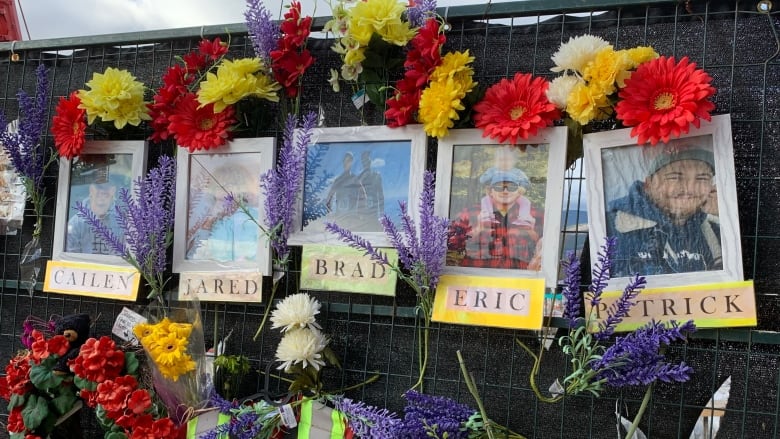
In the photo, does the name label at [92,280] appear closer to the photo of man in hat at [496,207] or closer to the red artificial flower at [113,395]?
the red artificial flower at [113,395]

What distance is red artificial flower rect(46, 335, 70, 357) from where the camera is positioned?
1.28 metres

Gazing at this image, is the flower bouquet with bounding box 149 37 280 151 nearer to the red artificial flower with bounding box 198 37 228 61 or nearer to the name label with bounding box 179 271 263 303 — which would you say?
the red artificial flower with bounding box 198 37 228 61

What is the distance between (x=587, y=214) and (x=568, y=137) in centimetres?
13

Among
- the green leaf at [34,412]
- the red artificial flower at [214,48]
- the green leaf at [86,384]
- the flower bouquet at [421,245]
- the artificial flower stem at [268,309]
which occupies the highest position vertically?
the red artificial flower at [214,48]

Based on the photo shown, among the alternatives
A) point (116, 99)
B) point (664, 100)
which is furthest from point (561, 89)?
point (116, 99)

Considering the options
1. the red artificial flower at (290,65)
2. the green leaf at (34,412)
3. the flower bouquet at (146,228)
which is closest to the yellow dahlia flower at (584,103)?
the red artificial flower at (290,65)

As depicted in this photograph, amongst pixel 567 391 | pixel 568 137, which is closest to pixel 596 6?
pixel 568 137

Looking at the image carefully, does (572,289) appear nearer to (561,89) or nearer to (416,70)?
(561,89)

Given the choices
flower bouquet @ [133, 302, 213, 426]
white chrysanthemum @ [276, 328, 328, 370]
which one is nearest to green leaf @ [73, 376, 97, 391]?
flower bouquet @ [133, 302, 213, 426]

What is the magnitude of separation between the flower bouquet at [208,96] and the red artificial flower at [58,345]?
16.9 inches

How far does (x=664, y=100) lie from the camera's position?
103 cm

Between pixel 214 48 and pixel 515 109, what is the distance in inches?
24.3

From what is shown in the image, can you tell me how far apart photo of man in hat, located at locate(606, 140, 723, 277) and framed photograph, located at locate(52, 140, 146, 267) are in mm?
949

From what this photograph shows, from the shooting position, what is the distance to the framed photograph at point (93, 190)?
1.41 meters
